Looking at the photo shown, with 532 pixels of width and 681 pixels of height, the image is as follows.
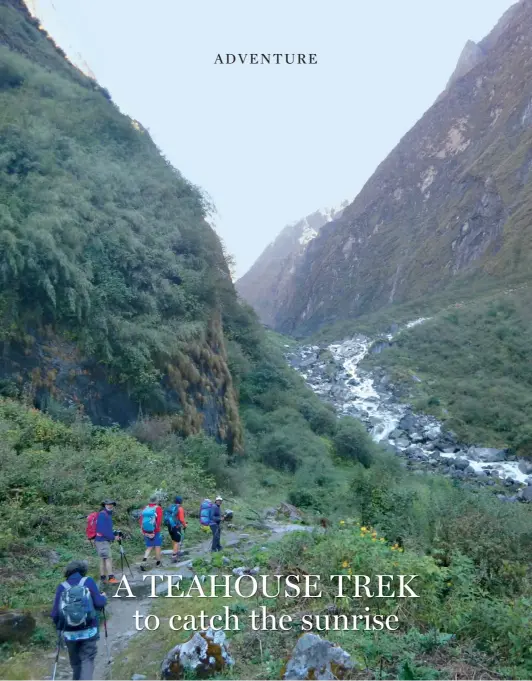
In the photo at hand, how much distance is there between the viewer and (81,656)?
4.01 meters

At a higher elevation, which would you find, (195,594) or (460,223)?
(460,223)

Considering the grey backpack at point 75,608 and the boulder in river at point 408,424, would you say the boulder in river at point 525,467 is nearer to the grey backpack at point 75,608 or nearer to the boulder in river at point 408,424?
the boulder in river at point 408,424

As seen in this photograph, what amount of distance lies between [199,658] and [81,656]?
1.04 meters

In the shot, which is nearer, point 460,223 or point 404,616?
point 404,616

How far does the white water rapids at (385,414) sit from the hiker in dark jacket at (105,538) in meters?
17.8

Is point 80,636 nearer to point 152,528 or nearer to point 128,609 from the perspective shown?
point 128,609

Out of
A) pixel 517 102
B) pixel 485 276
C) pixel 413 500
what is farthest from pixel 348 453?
pixel 517 102

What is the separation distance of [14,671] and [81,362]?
8558 mm

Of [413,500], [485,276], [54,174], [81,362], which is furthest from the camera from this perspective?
[485,276]

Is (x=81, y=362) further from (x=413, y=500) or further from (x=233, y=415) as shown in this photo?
(x=413, y=500)

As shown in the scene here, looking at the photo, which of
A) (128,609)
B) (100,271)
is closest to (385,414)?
(100,271)

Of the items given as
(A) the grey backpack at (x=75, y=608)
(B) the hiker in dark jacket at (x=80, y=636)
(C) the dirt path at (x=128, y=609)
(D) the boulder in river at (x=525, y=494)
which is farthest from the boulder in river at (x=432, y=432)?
(A) the grey backpack at (x=75, y=608)

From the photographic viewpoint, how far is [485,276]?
55000 millimetres

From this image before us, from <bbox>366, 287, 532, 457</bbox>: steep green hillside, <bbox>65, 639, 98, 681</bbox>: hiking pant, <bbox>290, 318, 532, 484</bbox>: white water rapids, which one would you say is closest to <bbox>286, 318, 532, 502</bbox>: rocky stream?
<bbox>290, 318, 532, 484</bbox>: white water rapids
